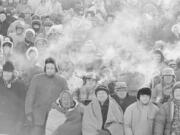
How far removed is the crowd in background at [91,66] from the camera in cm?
973

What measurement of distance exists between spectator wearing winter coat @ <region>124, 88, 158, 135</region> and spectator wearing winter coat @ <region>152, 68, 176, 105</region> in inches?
29.2

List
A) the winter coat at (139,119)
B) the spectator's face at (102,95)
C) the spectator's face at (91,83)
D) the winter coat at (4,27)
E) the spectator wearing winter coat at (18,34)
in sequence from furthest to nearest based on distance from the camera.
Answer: the winter coat at (4,27)
the spectator wearing winter coat at (18,34)
the spectator's face at (91,83)
the spectator's face at (102,95)
the winter coat at (139,119)

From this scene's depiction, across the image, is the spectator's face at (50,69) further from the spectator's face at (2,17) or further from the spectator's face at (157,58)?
the spectator's face at (2,17)

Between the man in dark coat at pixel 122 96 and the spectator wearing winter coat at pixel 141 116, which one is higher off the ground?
the man in dark coat at pixel 122 96

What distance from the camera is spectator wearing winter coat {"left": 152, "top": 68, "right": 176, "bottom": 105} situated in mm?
10229

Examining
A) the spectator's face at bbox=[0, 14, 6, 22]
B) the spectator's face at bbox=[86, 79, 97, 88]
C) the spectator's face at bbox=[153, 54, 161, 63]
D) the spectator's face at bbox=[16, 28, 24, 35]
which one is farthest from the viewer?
the spectator's face at bbox=[0, 14, 6, 22]

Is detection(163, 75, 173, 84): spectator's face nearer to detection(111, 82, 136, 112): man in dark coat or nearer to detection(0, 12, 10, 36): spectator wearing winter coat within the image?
detection(111, 82, 136, 112): man in dark coat

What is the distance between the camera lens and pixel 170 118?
9180 mm

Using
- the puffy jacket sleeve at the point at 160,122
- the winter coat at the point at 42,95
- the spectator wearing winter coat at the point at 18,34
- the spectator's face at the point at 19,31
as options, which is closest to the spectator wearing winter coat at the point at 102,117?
the puffy jacket sleeve at the point at 160,122

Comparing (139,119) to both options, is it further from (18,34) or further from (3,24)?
(3,24)

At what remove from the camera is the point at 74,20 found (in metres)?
17.0

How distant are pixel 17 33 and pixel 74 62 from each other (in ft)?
7.32

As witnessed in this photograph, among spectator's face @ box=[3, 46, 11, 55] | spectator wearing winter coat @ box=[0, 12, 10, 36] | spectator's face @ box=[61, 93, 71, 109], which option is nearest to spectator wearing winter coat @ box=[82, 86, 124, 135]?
spectator's face @ box=[61, 93, 71, 109]

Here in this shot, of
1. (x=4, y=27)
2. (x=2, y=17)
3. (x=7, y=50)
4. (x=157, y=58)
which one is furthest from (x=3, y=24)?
(x=157, y=58)
